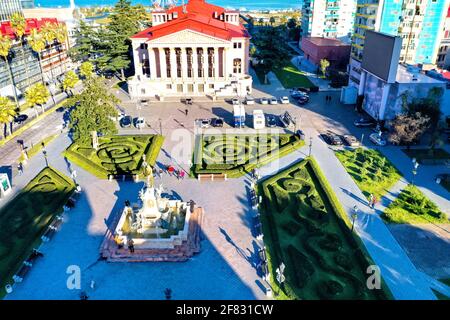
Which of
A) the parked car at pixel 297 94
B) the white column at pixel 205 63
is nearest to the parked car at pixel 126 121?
the white column at pixel 205 63

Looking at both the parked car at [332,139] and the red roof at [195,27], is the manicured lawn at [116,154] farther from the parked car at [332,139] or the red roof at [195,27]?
the red roof at [195,27]

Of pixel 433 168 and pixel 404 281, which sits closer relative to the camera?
pixel 404 281

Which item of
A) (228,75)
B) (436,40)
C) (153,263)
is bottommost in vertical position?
(153,263)

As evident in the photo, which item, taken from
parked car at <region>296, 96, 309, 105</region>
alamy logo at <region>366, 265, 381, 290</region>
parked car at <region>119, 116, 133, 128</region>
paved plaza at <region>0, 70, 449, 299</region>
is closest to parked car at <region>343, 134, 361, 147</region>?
paved plaza at <region>0, 70, 449, 299</region>

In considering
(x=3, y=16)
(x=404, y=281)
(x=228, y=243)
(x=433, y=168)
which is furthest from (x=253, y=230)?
(x=3, y=16)

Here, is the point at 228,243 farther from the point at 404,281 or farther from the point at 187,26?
the point at 187,26

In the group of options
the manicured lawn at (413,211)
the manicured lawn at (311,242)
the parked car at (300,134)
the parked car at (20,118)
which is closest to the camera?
the manicured lawn at (311,242)
